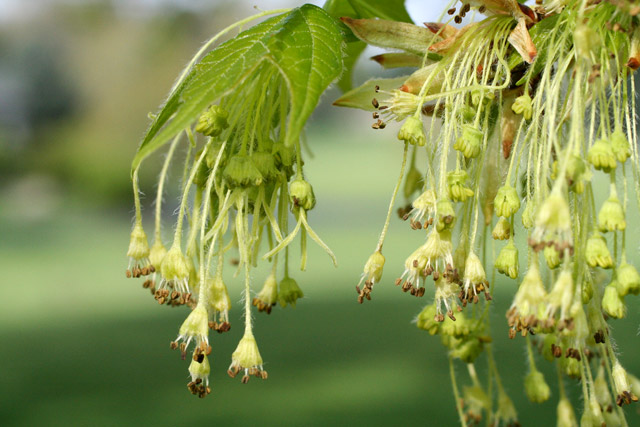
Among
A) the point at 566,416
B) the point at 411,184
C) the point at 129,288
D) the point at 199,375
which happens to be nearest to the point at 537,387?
the point at 566,416

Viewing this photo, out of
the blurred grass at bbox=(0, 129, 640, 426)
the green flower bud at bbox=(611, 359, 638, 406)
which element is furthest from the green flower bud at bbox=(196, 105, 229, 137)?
the blurred grass at bbox=(0, 129, 640, 426)

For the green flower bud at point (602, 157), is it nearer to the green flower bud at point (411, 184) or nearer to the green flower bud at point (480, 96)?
the green flower bud at point (480, 96)

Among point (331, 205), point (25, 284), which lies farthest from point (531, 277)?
point (331, 205)

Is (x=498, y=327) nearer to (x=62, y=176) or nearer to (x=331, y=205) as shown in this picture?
(x=331, y=205)

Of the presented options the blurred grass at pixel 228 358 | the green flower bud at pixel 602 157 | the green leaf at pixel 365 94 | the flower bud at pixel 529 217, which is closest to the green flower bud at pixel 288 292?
the green leaf at pixel 365 94

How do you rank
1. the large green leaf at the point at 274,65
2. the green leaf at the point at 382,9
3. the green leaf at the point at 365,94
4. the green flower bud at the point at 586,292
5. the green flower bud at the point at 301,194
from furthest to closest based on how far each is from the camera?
the green leaf at the point at 382,9, the green leaf at the point at 365,94, the green flower bud at the point at 301,194, the green flower bud at the point at 586,292, the large green leaf at the point at 274,65
